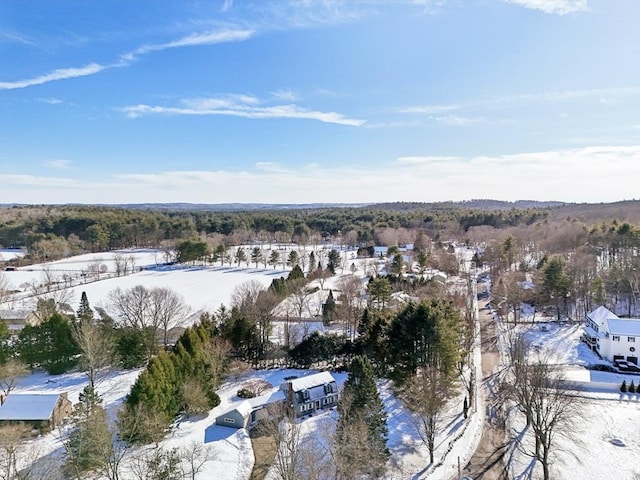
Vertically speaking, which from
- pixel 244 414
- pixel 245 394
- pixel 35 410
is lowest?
pixel 245 394

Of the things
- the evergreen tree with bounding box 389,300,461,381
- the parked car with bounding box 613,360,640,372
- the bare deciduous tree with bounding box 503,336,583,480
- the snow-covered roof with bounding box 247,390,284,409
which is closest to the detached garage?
the snow-covered roof with bounding box 247,390,284,409

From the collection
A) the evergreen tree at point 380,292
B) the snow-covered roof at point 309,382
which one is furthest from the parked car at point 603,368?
the snow-covered roof at point 309,382

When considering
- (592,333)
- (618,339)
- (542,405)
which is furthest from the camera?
(592,333)

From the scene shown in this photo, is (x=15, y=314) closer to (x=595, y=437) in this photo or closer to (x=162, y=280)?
(x=162, y=280)

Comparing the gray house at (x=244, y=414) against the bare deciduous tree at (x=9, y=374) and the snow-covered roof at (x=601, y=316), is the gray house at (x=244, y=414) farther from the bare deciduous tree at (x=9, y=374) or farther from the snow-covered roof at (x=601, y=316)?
the snow-covered roof at (x=601, y=316)

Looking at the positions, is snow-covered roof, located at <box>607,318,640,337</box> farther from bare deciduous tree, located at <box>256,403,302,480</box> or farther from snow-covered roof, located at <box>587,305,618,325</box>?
bare deciduous tree, located at <box>256,403,302,480</box>

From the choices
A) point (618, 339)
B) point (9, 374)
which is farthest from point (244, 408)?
point (618, 339)

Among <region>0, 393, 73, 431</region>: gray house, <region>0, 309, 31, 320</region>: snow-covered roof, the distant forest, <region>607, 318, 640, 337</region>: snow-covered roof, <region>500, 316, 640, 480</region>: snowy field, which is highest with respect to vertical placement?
the distant forest
